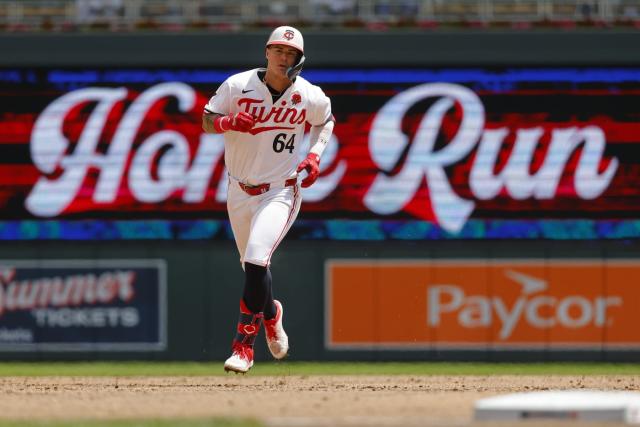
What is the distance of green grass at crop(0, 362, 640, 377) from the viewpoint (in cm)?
1260

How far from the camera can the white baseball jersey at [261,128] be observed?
879 cm

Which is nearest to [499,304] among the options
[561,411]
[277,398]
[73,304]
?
[73,304]

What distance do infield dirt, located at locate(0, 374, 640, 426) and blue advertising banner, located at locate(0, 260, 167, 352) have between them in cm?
300

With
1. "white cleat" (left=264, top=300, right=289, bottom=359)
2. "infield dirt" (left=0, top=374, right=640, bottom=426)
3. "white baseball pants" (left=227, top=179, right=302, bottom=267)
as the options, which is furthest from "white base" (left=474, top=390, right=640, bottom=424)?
"white cleat" (left=264, top=300, right=289, bottom=359)

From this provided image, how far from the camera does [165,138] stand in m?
14.3

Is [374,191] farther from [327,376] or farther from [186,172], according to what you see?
[327,376]

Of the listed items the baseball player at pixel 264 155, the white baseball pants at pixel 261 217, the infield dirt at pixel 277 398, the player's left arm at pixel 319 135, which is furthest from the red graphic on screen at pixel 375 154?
the baseball player at pixel 264 155

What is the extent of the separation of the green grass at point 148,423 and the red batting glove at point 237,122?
7.64 feet

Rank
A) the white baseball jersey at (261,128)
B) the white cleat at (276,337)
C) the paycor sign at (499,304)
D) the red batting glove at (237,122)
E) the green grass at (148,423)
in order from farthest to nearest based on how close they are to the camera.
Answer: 1. the paycor sign at (499,304)
2. the white cleat at (276,337)
3. the white baseball jersey at (261,128)
4. the red batting glove at (237,122)
5. the green grass at (148,423)

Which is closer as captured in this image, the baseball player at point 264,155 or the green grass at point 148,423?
the green grass at point 148,423

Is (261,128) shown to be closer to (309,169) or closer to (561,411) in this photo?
(309,169)

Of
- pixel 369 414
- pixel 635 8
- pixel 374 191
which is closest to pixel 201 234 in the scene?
pixel 374 191

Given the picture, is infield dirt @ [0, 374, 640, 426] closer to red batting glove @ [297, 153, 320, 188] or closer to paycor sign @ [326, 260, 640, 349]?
red batting glove @ [297, 153, 320, 188]

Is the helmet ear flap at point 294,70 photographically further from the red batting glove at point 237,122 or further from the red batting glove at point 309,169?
the red batting glove at point 309,169
